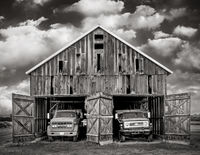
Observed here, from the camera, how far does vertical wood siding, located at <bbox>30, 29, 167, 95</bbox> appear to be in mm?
24781

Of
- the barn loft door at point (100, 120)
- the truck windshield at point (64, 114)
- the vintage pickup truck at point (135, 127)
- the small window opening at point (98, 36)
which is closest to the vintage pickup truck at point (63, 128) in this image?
the truck windshield at point (64, 114)

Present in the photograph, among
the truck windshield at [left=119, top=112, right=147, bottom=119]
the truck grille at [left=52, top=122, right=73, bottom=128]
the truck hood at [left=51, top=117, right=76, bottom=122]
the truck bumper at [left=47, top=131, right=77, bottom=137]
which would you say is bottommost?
the truck bumper at [left=47, top=131, right=77, bottom=137]

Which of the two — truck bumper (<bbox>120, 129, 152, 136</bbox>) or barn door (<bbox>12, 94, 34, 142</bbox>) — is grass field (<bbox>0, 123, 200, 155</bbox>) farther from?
barn door (<bbox>12, 94, 34, 142</bbox>)

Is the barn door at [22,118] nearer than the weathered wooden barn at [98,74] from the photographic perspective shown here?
Yes

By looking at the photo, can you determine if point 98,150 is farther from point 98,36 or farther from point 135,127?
point 98,36

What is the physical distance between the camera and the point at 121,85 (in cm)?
2480

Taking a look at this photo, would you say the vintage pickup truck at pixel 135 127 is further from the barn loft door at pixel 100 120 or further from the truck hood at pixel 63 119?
the truck hood at pixel 63 119

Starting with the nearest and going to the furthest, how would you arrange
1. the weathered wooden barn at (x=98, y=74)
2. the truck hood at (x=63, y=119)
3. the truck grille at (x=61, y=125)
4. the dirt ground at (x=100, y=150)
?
the dirt ground at (x=100, y=150) → the truck grille at (x=61, y=125) → the truck hood at (x=63, y=119) → the weathered wooden barn at (x=98, y=74)

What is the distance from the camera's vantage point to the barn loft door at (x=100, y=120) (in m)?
19.1

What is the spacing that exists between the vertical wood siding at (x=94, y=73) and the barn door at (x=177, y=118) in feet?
9.72

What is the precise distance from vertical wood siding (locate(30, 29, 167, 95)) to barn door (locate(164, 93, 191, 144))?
9.72 ft

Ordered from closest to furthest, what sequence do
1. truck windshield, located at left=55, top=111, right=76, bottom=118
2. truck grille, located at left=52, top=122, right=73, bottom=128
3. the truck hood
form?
1. truck grille, located at left=52, top=122, right=73, bottom=128
2. the truck hood
3. truck windshield, located at left=55, top=111, right=76, bottom=118

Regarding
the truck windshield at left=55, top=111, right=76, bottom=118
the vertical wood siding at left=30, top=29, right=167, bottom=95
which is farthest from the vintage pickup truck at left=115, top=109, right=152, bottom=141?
the vertical wood siding at left=30, top=29, right=167, bottom=95

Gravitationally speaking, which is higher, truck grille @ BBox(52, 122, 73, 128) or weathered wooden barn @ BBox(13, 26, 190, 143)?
weathered wooden barn @ BBox(13, 26, 190, 143)
